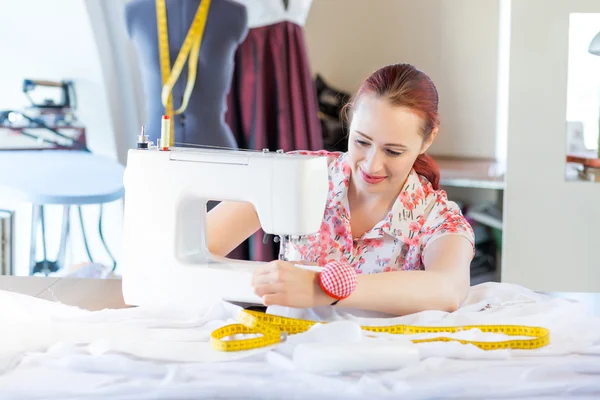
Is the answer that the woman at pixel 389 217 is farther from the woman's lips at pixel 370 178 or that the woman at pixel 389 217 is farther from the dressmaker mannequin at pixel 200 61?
the dressmaker mannequin at pixel 200 61

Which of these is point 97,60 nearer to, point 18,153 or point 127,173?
point 18,153

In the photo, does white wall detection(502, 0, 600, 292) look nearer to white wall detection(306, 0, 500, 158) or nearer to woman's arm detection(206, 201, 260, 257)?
white wall detection(306, 0, 500, 158)

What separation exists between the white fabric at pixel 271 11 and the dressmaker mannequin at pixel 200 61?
4cm

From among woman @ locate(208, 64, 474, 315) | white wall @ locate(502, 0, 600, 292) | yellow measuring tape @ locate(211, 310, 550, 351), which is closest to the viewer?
yellow measuring tape @ locate(211, 310, 550, 351)

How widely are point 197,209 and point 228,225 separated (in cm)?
36

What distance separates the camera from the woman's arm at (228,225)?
6.41 ft

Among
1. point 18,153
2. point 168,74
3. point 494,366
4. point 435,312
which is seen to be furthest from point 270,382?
point 18,153

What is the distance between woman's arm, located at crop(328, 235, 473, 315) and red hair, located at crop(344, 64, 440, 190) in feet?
1.11

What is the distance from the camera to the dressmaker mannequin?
10.5ft

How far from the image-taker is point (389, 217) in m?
1.92

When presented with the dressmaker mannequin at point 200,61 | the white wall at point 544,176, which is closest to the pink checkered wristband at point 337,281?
the dressmaker mannequin at point 200,61

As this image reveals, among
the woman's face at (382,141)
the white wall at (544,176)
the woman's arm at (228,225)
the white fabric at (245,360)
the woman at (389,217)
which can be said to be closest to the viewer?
the white fabric at (245,360)

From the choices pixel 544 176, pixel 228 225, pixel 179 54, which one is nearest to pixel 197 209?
pixel 228 225

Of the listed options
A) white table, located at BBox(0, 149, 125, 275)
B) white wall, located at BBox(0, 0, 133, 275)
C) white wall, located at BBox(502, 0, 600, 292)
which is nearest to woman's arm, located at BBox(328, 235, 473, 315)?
white wall, located at BBox(502, 0, 600, 292)
